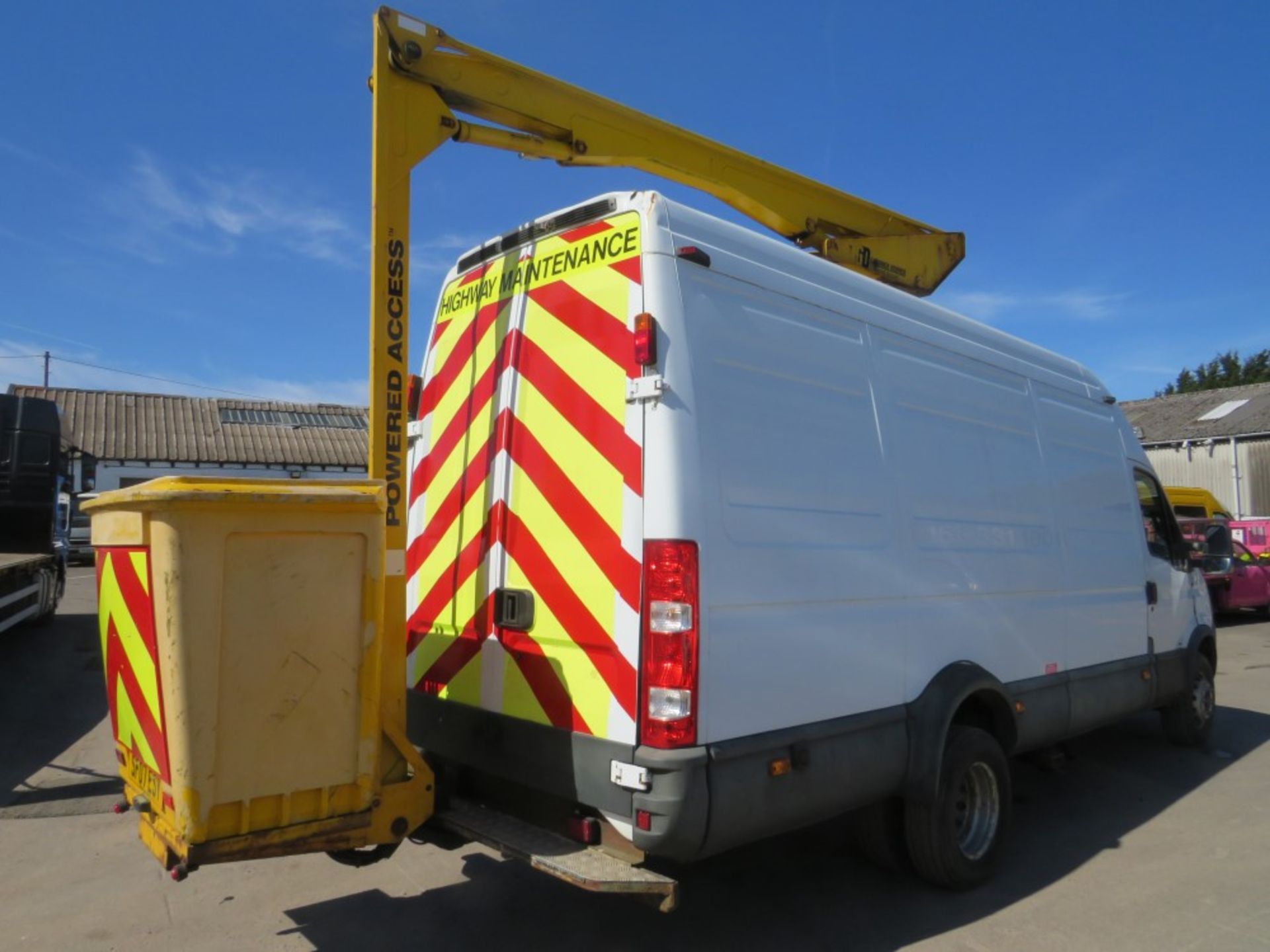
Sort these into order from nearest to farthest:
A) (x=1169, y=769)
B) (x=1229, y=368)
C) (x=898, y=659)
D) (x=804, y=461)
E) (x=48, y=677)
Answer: (x=804, y=461)
(x=898, y=659)
(x=1169, y=769)
(x=48, y=677)
(x=1229, y=368)

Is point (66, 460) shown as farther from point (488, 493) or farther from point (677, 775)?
point (677, 775)

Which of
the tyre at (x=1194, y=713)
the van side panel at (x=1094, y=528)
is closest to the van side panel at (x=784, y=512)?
the van side panel at (x=1094, y=528)

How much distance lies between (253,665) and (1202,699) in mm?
7103

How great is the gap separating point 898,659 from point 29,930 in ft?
13.1

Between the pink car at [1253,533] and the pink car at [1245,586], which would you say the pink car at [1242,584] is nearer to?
the pink car at [1245,586]

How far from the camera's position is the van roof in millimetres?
3676

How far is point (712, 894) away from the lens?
457 centimetres

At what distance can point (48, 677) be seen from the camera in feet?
32.2

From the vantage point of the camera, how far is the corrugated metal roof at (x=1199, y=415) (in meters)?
30.9

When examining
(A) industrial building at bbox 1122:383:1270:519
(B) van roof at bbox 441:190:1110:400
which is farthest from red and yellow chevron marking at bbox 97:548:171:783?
(A) industrial building at bbox 1122:383:1270:519

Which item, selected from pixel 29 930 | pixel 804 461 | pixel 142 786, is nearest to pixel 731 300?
pixel 804 461

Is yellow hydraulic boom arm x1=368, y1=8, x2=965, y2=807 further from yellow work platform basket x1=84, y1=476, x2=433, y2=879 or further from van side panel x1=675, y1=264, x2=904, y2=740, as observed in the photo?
van side panel x1=675, y1=264, x2=904, y2=740

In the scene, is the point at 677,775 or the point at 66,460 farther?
the point at 66,460

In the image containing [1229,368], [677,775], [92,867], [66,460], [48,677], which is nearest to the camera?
[677,775]
